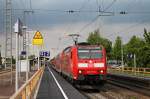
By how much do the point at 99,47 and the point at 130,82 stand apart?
9.95m

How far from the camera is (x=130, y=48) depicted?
11719 cm

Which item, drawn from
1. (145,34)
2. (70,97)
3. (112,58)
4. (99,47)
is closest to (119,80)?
(99,47)

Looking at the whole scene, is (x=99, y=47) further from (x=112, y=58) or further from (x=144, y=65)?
(x=112, y=58)

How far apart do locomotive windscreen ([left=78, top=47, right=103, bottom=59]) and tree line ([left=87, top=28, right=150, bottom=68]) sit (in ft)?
157

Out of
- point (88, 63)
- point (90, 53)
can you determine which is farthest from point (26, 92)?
point (90, 53)

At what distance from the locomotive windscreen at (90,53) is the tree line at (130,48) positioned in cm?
4778

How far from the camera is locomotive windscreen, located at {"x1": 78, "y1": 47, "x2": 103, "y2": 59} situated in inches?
1201

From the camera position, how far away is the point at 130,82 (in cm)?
3991

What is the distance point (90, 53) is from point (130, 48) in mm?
87627

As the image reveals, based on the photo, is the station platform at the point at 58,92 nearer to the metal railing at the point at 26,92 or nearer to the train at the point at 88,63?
the metal railing at the point at 26,92

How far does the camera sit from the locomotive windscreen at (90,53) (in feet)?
100

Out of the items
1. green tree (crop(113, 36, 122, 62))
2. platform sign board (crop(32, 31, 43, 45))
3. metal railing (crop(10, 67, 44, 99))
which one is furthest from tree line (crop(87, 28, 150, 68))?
metal railing (crop(10, 67, 44, 99))

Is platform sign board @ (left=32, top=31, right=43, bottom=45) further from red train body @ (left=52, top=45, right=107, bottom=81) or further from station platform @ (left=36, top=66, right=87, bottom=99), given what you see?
red train body @ (left=52, top=45, right=107, bottom=81)

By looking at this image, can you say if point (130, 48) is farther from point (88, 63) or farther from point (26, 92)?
point (26, 92)
